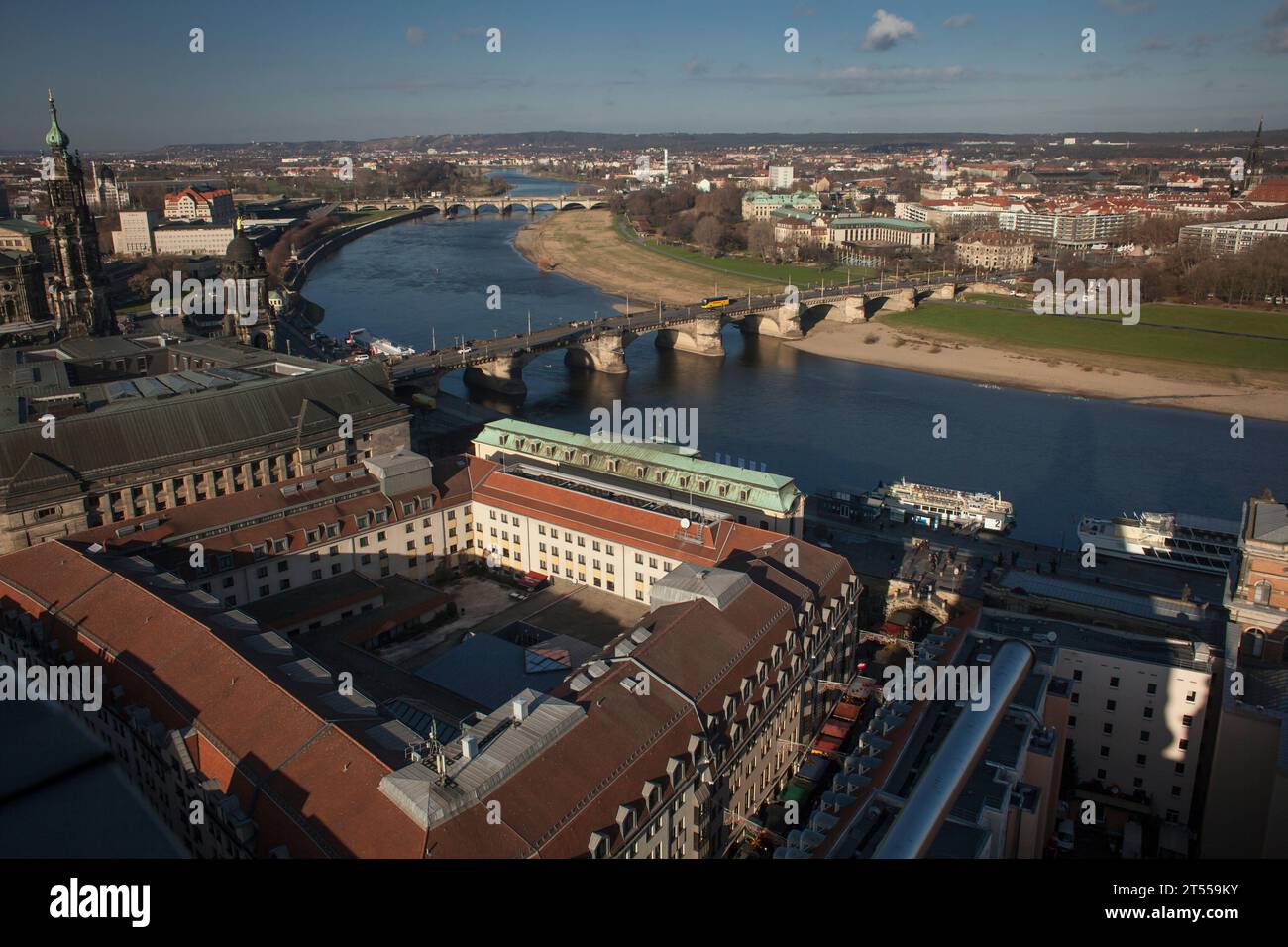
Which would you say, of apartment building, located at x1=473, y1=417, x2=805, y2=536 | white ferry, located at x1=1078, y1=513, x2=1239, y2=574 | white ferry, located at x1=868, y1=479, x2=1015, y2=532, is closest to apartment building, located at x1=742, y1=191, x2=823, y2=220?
white ferry, located at x1=868, y1=479, x2=1015, y2=532

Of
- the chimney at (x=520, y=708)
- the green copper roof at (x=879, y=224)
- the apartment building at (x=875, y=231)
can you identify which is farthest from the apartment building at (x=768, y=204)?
the chimney at (x=520, y=708)

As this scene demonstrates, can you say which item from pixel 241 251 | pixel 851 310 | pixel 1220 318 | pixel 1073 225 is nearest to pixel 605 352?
pixel 241 251

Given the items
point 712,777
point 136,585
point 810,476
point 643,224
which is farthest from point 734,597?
point 643,224

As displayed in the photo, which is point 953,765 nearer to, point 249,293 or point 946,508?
point 946,508

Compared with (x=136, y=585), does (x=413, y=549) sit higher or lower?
lower

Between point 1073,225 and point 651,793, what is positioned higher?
point 1073,225
